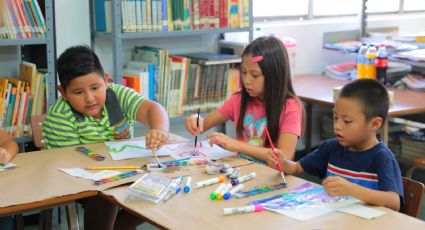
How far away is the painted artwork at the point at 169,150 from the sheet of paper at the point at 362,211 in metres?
0.67

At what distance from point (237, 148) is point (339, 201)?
0.60m

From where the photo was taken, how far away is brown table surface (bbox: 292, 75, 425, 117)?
3412mm

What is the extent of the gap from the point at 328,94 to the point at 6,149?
7.16 feet

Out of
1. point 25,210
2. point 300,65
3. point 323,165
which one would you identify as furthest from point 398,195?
point 300,65

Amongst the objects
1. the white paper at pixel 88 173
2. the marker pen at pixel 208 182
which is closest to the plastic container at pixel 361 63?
the marker pen at pixel 208 182

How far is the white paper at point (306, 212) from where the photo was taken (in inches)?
63.3

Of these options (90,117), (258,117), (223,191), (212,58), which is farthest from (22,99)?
(223,191)

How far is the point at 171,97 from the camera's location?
11.8 ft

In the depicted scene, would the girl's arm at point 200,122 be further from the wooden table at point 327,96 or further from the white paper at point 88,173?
the wooden table at point 327,96

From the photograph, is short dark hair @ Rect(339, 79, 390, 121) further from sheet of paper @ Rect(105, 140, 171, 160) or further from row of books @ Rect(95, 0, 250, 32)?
row of books @ Rect(95, 0, 250, 32)

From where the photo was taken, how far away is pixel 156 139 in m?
2.24

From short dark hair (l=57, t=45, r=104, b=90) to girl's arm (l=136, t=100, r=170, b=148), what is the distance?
255mm

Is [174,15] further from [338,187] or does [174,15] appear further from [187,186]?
[338,187]

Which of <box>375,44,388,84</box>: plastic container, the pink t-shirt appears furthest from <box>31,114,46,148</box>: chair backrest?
<box>375,44,388,84</box>: plastic container
